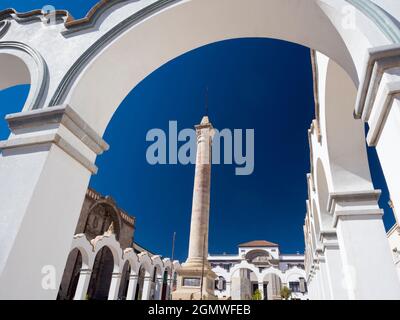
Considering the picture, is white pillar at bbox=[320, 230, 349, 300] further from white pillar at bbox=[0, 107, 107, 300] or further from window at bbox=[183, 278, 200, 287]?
window at bbox=[183, 278, 200, 287]

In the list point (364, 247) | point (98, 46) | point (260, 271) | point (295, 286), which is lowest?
point (364, 247)

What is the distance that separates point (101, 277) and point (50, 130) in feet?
70.1

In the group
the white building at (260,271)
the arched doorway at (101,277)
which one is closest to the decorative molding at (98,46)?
the arched doorway at (101,277)

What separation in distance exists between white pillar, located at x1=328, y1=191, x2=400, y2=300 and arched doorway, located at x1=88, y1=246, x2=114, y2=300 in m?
20.1

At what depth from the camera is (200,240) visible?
47.3 feet

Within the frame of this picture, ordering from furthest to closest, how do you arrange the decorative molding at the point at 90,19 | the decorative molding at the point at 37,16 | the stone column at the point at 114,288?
the stone column at the point at 114,288
the decorative molding at the point at 37,16
the decorative molding at the point at 90,19

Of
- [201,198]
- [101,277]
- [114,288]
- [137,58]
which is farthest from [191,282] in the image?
[137,58]

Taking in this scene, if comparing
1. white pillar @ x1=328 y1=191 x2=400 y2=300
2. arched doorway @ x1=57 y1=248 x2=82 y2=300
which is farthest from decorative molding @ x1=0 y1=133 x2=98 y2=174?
arched doorway @ x1=57 y1=248 x2=82 y2=300

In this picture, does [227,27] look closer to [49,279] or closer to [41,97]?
[41,97]

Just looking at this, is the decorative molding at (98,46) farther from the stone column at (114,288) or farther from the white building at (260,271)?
the white building at (260,271)

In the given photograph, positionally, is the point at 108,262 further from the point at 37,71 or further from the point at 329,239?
the point at 37,71

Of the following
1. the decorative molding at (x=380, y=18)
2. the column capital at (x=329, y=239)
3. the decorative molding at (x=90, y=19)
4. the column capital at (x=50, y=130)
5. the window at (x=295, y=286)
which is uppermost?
the window at (x=295, y=286)

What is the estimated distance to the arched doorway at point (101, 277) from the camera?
20278 mm

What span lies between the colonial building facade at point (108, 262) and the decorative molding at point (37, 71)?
10331 millimetres
